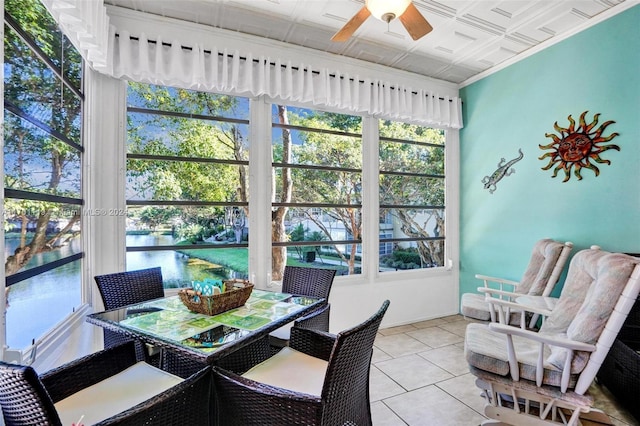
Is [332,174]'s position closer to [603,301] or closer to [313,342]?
[313,342]

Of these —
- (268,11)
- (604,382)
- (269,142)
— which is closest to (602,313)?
(604,382)

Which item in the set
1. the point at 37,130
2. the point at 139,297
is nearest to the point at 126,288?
Result: the point at 139,297

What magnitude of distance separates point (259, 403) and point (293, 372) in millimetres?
343

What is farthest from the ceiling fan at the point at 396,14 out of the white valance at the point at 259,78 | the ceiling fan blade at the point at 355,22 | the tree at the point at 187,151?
the tree at the point at 187,151

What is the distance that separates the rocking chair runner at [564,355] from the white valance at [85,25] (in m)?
2.91

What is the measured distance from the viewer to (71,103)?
2268mm

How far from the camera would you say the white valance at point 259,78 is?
258 centimetres

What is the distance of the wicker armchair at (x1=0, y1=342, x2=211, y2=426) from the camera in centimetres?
94

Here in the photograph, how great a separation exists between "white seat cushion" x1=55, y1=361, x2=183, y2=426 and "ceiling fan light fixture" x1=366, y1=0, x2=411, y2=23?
2200 mm

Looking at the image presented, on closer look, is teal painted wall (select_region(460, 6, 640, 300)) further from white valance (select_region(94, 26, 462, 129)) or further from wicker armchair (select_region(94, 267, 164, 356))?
wicker armchair (select_region(94, 267, 164, 356))

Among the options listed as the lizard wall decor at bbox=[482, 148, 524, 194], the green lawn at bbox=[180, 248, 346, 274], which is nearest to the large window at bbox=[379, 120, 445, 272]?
the lizard wall decor at bbox=[482, 148, 524, 194]

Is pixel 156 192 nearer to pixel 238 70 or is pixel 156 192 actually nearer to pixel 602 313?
pixel 238 70

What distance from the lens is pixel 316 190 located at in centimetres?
346

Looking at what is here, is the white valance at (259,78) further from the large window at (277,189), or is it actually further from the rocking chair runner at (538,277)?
the rocking chair runner at (538,277)
